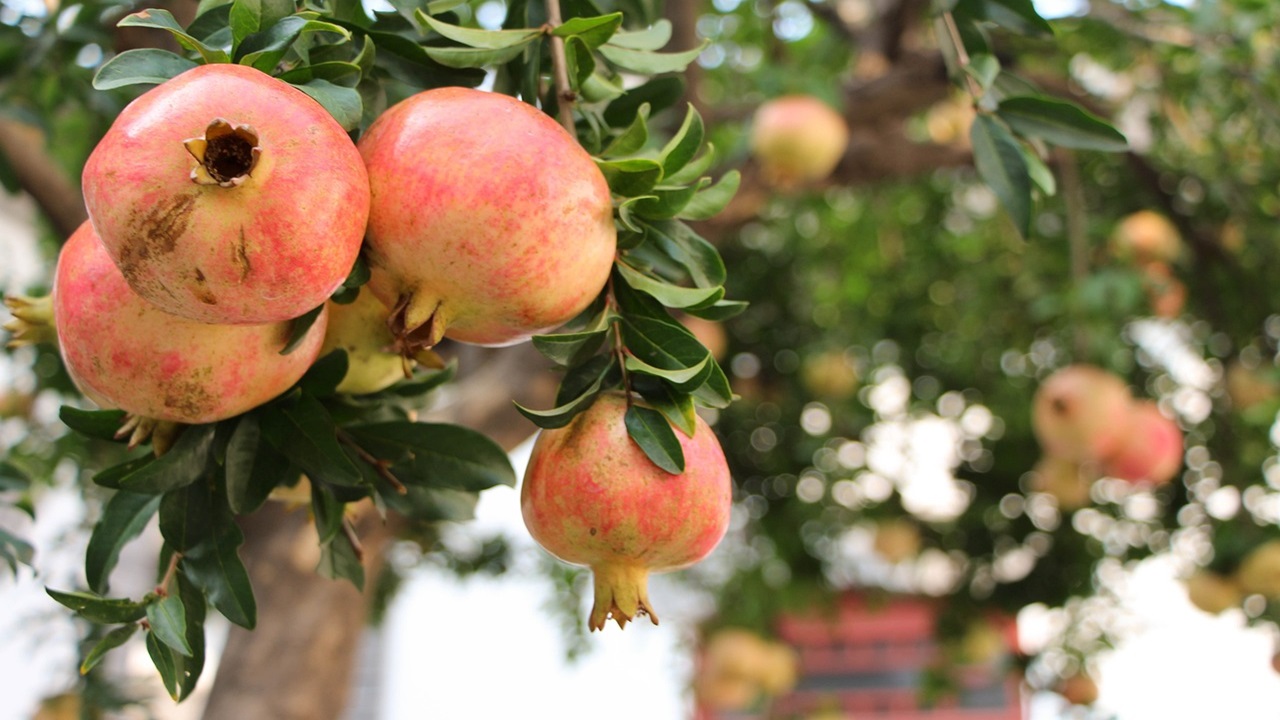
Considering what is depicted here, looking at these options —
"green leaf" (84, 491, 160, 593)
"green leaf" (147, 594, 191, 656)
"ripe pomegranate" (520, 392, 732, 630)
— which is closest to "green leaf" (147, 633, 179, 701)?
"green leaf" (147, 594, 191, 656)

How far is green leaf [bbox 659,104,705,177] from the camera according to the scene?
2.69 feet

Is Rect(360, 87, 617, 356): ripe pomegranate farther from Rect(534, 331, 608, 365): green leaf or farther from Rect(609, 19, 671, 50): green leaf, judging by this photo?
Rect(609, 19, 671, 50): green leaf

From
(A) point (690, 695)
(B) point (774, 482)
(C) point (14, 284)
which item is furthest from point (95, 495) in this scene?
(A) point (690, 695)

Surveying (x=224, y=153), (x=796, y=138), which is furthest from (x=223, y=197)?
(x=796, y=138)

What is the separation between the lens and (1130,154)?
8.32 ft

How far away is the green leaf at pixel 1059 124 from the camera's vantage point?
1.00m

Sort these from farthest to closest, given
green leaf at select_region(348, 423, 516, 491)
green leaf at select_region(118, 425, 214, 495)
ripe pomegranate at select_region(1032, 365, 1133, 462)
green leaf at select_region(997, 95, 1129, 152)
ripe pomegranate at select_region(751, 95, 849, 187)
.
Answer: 1. ripe pomegranate at select_region(751, 95, 849, 187)
2. ripe pomegranate at select_region(1032, 365, 1133, 462)
3. green leaf at select_region(997, 95, 1129, 152)
4. green leaf at select_region(348, 423, 516, 491)
5. green leaf at select_region(118, 425, 214, 495)

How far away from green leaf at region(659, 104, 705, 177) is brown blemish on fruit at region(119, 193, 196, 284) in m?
0.35

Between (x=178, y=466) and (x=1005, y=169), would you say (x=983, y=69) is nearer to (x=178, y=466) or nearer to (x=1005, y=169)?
(x=1005, y=169)

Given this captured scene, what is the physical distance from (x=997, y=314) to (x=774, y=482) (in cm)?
81

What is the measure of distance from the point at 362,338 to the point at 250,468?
4.8 inches

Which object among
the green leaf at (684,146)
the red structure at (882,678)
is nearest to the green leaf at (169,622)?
the green leaf at (684,146)

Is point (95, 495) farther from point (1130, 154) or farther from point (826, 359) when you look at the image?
point (1130, 154)

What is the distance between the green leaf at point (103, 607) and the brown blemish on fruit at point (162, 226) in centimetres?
27
